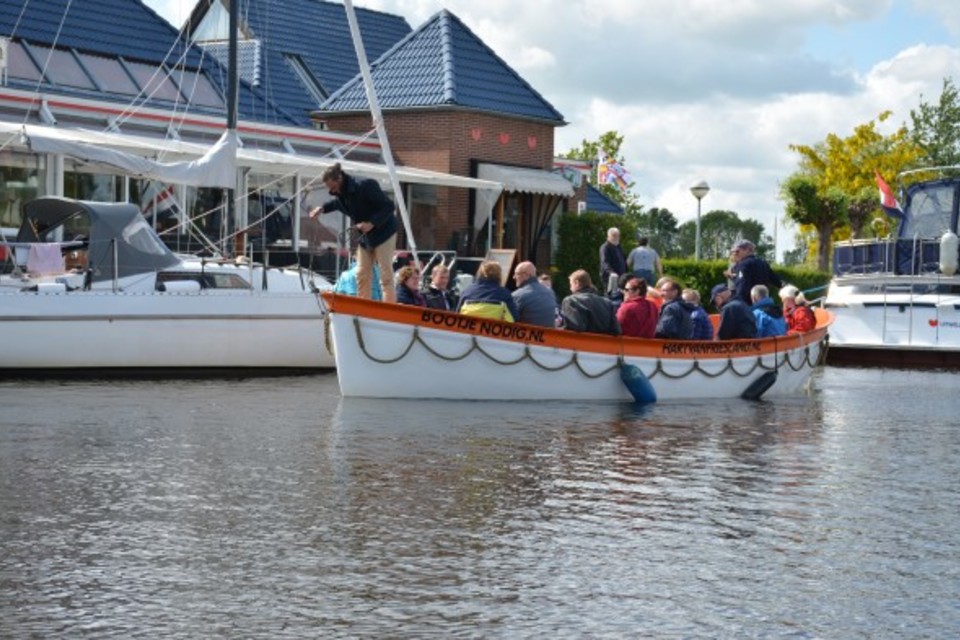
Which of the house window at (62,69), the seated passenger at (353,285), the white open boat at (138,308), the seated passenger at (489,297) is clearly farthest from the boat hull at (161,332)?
the house window at (62,69)

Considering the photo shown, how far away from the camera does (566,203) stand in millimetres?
42625

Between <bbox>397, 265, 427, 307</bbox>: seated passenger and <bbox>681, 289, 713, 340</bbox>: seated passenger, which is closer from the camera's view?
<bbox>397, 265, 427, 307</bbox>: seated passenger

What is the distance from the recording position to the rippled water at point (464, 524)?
796 cm

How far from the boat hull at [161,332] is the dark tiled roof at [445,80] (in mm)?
16535

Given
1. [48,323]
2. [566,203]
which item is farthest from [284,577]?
[566,203]

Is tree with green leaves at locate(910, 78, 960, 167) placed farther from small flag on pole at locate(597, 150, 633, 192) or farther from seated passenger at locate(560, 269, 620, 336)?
seated passenger at locate(560, 269, 620, 336)

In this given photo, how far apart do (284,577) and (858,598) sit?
2860 millimetres

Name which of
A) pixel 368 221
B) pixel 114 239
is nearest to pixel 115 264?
pixel 114 239

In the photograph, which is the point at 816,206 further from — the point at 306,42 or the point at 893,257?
the point at 893,257

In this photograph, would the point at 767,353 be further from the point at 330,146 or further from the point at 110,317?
the point at 330,146

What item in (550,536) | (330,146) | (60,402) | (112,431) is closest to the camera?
(550,536)

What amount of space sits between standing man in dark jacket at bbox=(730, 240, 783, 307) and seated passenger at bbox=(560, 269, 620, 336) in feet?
16.2

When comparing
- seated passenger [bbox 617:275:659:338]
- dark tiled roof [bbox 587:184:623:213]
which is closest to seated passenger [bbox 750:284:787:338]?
seated passenger [bbox 617:275:659:338]

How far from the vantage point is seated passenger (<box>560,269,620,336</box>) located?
62.1 feet
